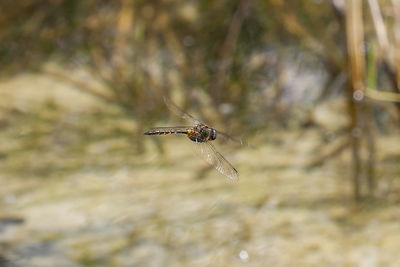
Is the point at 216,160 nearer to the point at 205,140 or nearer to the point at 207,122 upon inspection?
the point at 205,140

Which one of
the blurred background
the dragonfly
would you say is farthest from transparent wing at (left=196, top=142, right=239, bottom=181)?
the blurred background

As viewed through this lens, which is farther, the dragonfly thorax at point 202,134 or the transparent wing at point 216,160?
the dragonfly thorax at point 202,134

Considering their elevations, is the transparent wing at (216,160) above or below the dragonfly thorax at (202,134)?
below

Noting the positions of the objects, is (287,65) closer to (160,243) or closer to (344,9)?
(344,9)

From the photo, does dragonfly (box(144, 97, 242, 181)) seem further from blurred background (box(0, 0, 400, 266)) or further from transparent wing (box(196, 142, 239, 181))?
blurred background (box(0, 0, 400, 266))

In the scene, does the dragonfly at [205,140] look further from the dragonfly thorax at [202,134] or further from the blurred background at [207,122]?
the blurred background at [207,122]

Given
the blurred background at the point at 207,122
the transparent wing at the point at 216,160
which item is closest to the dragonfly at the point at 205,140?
the transparent wing at the point at 216,160

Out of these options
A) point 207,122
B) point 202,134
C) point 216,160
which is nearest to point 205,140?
point 202,134
